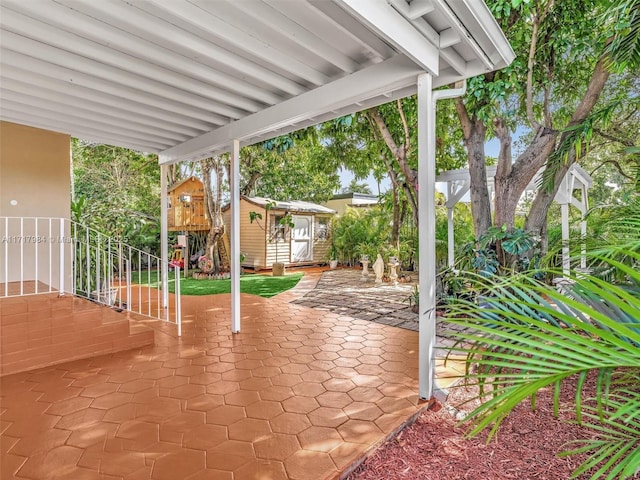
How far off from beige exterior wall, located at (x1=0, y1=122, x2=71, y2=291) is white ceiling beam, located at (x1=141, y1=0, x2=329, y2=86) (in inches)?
147

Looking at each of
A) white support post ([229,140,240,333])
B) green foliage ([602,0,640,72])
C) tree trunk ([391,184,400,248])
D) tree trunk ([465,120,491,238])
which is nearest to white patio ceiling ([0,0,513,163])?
white support post ([229,140,240,333])

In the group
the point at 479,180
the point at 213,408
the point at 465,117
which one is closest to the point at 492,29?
the point at 465,117

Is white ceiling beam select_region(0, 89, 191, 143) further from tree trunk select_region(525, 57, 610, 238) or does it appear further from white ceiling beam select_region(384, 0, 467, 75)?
tree trunk select_region(525, 57, 610, 238)

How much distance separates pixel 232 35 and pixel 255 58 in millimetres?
435

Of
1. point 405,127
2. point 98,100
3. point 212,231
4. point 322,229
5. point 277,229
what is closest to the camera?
point 98,100

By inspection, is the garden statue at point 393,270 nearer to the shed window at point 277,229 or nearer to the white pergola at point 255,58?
the shed window at point 277,229

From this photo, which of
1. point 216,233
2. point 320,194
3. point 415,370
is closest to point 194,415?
point 415,370

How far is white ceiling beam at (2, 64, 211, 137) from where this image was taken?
3398 mm

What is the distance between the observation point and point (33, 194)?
16.7 ft

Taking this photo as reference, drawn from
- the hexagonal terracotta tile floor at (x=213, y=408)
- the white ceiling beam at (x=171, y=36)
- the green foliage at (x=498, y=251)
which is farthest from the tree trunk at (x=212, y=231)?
the green foliage at (x=498, y=251)

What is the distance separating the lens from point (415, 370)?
135 inches

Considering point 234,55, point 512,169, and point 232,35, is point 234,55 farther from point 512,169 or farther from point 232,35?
point 512,169

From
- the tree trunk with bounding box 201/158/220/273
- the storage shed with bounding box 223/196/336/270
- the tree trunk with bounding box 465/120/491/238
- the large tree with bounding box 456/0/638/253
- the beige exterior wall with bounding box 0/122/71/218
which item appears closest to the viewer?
the large tree with bounding box 456/0/638/253

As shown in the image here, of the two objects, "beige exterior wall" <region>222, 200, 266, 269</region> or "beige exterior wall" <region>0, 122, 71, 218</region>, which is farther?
"beige exterior wall" <region>222, 200, 266, 269</region>
